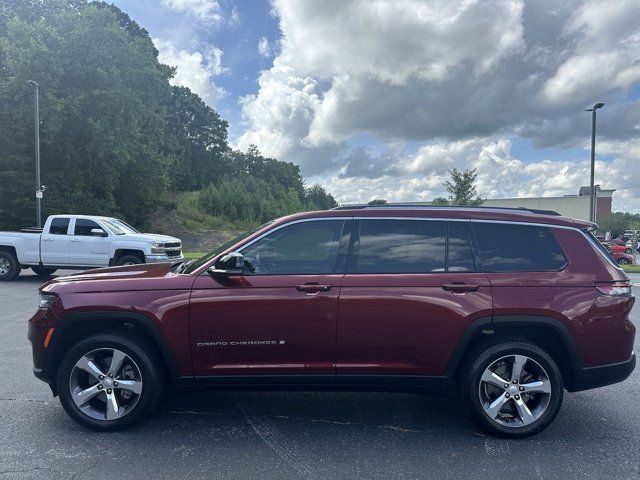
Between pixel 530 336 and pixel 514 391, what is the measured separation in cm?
49

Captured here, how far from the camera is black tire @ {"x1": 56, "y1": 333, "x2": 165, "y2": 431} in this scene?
147 inches

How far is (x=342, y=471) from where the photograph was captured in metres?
3.19

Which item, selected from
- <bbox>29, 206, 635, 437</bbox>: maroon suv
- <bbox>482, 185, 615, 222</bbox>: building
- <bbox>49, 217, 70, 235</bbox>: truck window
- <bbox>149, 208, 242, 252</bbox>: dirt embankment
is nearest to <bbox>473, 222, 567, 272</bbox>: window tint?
<bbox>29, 206, 635, 437</bbox>: maroon suv

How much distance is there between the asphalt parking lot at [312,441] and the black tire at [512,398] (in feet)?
0.31

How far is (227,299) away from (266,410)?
1.24 m

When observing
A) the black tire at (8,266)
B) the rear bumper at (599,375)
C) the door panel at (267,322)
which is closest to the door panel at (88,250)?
the black tire at (8,266)

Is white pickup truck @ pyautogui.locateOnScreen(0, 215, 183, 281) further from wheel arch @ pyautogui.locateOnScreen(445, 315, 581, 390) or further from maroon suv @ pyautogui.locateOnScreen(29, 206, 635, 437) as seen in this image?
wheel arch @ pyautogui.locateOnScreen(445, 315, 581, 390)

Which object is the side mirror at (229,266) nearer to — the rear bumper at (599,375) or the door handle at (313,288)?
the door handle at (313,288)

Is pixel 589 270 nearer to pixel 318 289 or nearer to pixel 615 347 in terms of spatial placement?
pixel 615 347

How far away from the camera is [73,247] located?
12.4m

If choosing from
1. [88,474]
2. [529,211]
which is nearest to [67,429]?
[88,474]

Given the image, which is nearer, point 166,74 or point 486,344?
point 486,344

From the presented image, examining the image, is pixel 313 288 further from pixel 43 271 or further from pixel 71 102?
pixel 71 102

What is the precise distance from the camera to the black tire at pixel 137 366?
3.75 meters
